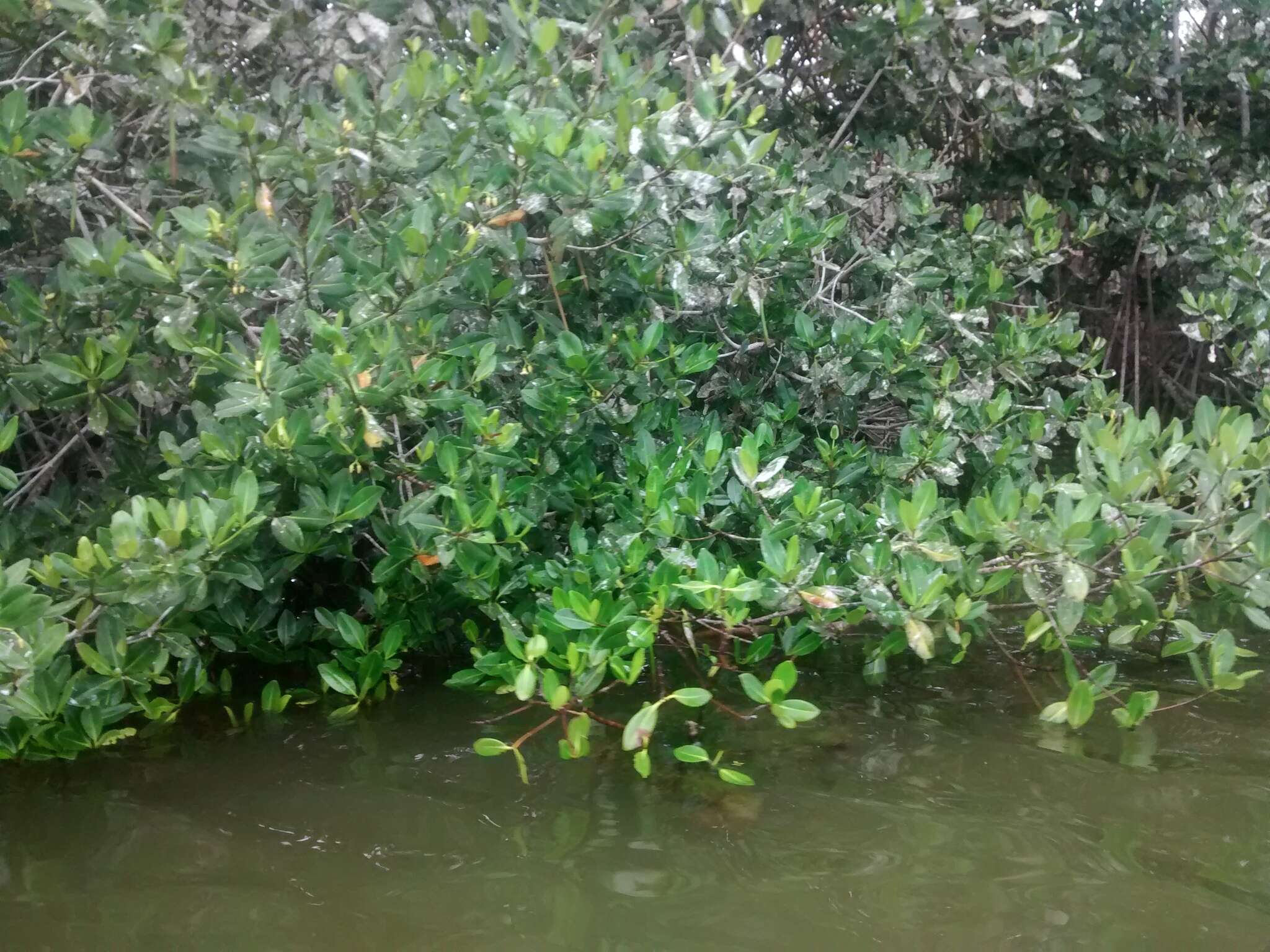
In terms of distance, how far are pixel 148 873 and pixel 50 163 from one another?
6.15 ft

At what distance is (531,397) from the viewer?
8.76ft

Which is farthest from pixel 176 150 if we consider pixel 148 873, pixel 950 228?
pixel 950 228

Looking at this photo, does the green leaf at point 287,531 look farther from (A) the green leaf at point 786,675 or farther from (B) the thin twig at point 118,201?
(A) the green leaf at point 786,675

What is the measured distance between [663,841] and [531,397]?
1312 mm

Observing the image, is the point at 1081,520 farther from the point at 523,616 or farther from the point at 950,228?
the point at 950,228

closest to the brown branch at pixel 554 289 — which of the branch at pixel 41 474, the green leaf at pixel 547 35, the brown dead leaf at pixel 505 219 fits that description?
the brown dead leaf at pixel 505 219

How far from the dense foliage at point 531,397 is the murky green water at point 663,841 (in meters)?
0.16

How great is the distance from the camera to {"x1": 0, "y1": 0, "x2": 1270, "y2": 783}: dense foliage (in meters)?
2.22

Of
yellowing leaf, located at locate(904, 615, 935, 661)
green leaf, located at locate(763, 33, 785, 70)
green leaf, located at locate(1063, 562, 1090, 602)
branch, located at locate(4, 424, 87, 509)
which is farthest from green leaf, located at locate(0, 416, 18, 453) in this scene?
green leaf, located at locate(1063, 562, 1090, 602)

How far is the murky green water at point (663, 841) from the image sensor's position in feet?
5.50

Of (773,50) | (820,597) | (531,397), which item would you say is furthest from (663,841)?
(773,50)

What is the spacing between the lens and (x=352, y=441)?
232 centimetres

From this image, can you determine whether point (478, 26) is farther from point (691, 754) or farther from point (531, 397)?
point (691, 754)

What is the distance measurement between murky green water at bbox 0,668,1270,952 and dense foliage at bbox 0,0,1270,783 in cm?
16
